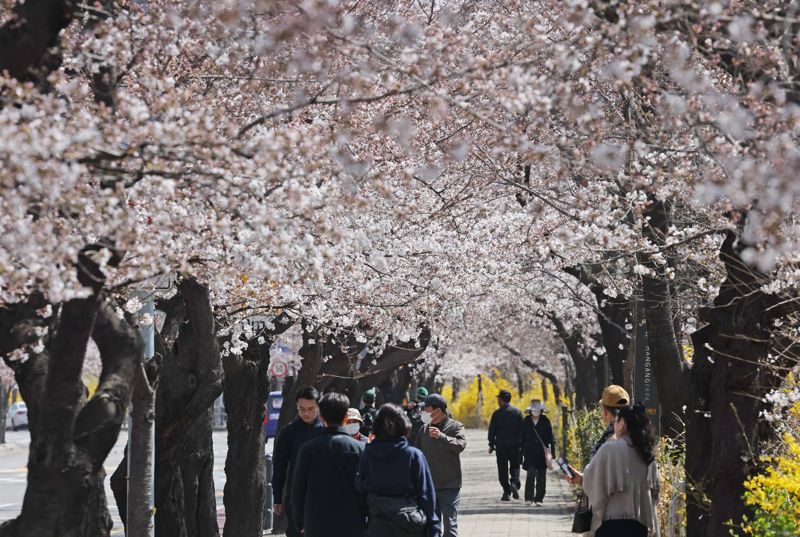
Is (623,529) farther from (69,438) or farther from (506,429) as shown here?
(506,429)

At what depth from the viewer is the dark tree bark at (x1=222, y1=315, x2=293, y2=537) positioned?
50.0 ft

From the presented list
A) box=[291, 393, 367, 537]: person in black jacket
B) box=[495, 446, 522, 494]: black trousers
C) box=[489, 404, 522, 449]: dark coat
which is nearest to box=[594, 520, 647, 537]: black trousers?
box=[291, 393, 367, 537]: person in black jacket

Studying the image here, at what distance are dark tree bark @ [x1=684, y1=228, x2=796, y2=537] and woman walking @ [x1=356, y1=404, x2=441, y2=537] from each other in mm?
2023

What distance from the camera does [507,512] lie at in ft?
67.2

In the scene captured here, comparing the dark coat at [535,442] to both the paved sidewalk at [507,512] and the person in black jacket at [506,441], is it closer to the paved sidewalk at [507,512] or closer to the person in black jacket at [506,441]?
the person in black jacket at [506,441]

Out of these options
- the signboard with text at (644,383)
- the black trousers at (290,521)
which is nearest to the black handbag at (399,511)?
the black trousers at (290,521)

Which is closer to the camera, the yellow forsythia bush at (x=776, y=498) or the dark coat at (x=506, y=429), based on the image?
the yellow forsythia bush at (x=776, y=498)

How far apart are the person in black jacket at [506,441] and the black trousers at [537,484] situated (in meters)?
0.46

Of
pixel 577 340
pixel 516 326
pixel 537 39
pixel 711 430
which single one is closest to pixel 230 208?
pixel 537 39

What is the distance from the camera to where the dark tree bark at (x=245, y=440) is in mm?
15234

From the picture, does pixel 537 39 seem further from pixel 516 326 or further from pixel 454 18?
pixel 516 326

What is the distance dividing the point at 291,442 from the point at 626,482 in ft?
9.62

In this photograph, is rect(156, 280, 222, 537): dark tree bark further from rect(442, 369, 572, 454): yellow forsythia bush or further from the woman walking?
rect(442, 369, 572, 454): yellow forsythia bush

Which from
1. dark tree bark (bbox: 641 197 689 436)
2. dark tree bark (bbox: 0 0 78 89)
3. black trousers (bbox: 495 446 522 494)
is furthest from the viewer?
black trousers (bbox: 495 446 522 494)
